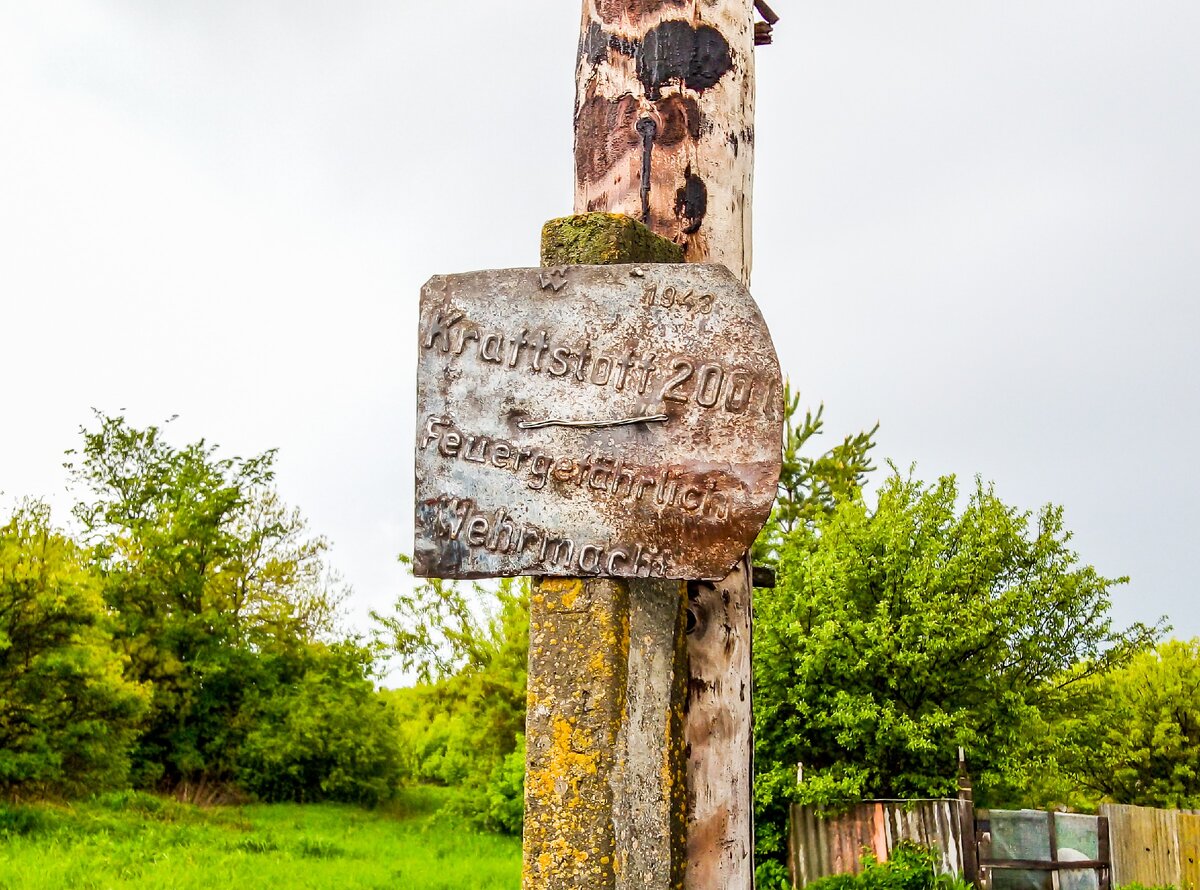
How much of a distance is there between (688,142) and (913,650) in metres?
13.0

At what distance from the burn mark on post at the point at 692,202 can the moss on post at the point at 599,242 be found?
0.24 metres

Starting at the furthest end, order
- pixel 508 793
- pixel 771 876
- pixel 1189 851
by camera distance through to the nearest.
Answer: pixel 508 793 → pixel 1189 851 → pixel 771 876

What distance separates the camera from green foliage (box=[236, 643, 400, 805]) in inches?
1184

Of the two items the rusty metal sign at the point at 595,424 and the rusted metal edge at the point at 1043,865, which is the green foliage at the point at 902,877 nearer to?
the rusted metal edge at the point at 1043,865

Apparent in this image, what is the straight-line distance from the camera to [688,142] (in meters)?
4.11

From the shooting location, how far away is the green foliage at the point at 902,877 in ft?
45.7

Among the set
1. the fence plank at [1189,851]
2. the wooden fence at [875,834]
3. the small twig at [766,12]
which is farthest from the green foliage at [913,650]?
the small twig at [766,12]

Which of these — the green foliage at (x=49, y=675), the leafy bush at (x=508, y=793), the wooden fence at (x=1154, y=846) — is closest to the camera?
the wooden fence at (x=1154, y=846)

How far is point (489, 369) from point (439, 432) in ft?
0.84

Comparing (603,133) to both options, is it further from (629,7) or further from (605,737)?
(605,737)

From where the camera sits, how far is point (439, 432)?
369 cm

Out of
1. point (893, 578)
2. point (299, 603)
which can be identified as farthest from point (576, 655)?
point (299, 603)

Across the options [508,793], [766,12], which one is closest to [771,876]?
[508,793]

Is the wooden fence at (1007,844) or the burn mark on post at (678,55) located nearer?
the burn mark on post at (678,55)
